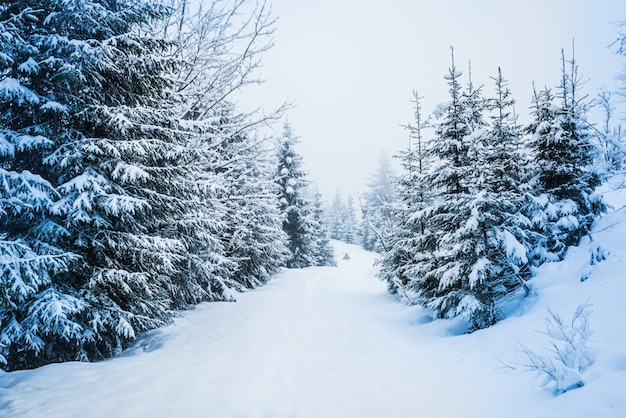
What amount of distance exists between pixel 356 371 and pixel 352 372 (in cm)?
10

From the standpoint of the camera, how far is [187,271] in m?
10.5

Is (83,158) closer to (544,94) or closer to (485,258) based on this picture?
(485,258)

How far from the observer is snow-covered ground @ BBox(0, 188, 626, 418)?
4.50 m

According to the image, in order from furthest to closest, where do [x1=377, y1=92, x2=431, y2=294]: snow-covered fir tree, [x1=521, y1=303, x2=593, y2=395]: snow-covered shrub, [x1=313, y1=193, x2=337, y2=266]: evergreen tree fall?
[x1=313, y1=193, x2=337, y2=266]: evergreen tree, [x1=377, y1=92, x2=431, y2=294]: snow-covered fir tree, [x1=521, y1=303, x2=593, y2=395]: snow-covered shrub

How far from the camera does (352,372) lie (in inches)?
246

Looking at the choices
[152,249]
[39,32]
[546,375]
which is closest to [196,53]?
[39,32]

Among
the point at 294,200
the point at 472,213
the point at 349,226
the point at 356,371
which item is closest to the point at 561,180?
the point at 472,213

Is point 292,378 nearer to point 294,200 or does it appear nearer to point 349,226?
point 294,200

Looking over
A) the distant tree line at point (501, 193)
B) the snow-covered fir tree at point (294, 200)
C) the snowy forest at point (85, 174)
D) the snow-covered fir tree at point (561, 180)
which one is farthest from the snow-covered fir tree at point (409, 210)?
the snow-covered fir tree at point (294, 200)

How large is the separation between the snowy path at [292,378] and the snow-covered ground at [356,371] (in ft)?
0.08

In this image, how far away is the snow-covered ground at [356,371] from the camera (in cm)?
450

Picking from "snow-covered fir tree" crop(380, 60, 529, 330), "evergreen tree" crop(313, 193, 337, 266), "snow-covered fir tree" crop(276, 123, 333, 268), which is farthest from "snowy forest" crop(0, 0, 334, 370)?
"evergreen tree" crop(313, 193, 337, 266)

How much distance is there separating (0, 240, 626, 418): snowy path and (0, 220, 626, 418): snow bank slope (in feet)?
0.08

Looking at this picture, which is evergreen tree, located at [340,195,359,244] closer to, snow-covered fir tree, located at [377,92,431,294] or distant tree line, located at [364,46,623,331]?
snow-covered fir tree, located at [377,92,431,294]
